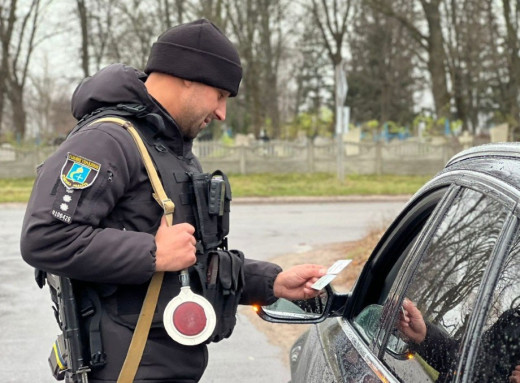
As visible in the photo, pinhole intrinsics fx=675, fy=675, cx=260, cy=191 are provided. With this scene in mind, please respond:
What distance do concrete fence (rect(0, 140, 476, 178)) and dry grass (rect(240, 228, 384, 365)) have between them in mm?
12974

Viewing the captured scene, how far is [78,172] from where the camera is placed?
185 centimetres

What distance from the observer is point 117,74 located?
2.10 metres

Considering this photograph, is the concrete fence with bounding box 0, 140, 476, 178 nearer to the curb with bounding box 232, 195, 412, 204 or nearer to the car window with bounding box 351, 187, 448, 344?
the curb with bounding box 232, 195, 412, 204

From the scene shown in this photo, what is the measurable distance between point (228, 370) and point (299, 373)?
8.61 feet

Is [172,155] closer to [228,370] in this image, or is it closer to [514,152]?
[514,152]

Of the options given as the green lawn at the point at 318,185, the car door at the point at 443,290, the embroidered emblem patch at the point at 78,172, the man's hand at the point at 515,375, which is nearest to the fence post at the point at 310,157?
the green lawn at the point at 318,185

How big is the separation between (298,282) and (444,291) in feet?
2.44

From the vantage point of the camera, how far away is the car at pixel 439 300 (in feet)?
4.52

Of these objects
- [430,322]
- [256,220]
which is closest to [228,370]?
[430,322]

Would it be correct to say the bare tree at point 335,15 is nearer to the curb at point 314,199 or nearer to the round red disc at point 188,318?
the curb at point 314,199

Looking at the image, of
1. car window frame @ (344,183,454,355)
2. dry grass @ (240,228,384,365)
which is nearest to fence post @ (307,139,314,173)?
dry grass @ (240,228,384,365)

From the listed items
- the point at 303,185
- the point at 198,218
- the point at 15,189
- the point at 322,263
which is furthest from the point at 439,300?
the point at 15,189

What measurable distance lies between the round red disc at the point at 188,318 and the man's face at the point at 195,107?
0.56 meters

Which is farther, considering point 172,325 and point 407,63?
point 407,63
